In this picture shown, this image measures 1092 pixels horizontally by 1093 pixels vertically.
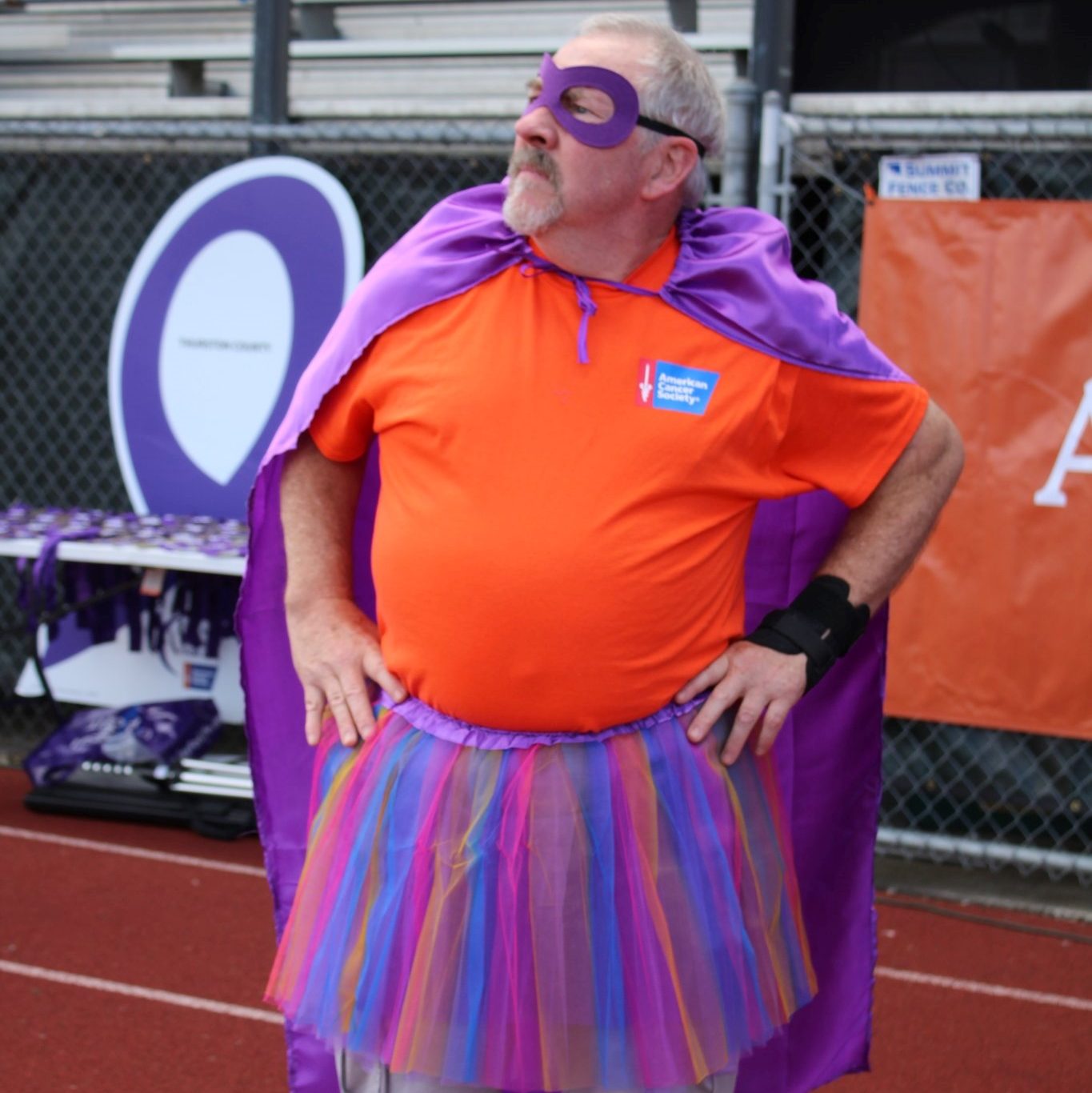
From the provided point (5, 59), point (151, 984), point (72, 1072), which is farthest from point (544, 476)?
point (5, 59)

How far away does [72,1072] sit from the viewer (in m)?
3.62

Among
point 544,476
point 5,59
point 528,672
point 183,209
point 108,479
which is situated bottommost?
point 108,479

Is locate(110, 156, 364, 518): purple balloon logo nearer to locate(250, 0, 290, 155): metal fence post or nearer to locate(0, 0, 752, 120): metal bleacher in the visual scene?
locate(250, 0, 290, 155): metal fence post

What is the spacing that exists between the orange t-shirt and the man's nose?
0.61ft

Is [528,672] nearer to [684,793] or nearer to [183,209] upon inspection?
[684,793]

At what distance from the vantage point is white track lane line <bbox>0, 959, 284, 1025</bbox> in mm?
4008

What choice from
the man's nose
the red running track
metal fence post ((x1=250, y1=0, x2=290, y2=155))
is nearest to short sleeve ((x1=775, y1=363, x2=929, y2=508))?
the man's nose

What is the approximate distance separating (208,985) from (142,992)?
18 centimetres

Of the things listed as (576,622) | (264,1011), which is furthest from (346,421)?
(264,1011)

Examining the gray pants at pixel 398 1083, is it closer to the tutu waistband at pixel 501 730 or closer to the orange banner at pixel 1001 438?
the tutu waistband at pixel 501 730

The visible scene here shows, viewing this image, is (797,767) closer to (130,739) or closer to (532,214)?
(532,214)

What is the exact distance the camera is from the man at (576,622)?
2.07 metres

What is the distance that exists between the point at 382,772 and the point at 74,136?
16.1ft

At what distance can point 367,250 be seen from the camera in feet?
19.5
